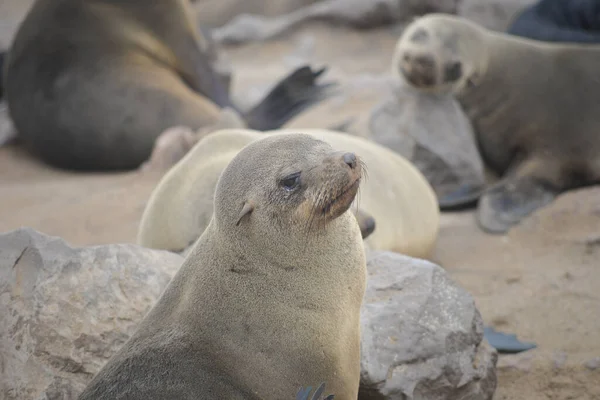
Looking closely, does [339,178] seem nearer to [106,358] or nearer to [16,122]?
[106,358]

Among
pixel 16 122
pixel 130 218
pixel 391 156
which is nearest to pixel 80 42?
pixel 16 122

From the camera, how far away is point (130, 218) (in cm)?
551

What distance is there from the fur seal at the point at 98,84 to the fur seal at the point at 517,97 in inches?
60.7

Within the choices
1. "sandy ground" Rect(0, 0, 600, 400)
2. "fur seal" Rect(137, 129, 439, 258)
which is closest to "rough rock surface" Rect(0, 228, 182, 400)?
"fur seal" Rect(137, 129, 439, 258)

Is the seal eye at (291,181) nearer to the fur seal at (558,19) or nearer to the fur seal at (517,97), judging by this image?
the fur seal at (517,97)

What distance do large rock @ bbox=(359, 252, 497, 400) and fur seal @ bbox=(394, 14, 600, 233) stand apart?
248 cm

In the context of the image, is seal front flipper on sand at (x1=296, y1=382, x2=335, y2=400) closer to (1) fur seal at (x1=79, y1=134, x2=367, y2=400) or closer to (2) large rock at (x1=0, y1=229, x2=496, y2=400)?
(1) fur seal at (x1=79, y1=134, x2=367, y2=400)

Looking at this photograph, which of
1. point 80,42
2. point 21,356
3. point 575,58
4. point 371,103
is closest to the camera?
point 21,356

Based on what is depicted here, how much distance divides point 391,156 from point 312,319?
7.07ft

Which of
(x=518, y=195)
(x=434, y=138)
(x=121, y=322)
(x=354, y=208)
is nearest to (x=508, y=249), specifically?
(x=518, y=195)

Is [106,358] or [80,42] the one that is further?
[80,42]

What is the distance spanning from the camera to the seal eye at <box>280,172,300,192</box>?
8.74ft

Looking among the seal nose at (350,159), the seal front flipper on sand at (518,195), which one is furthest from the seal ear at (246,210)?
the seal front flipper on sand at (518,195)

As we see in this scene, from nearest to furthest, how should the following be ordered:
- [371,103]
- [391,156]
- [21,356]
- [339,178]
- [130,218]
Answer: [339,178], [21,356], [391,156], [130,218], [371,103]
